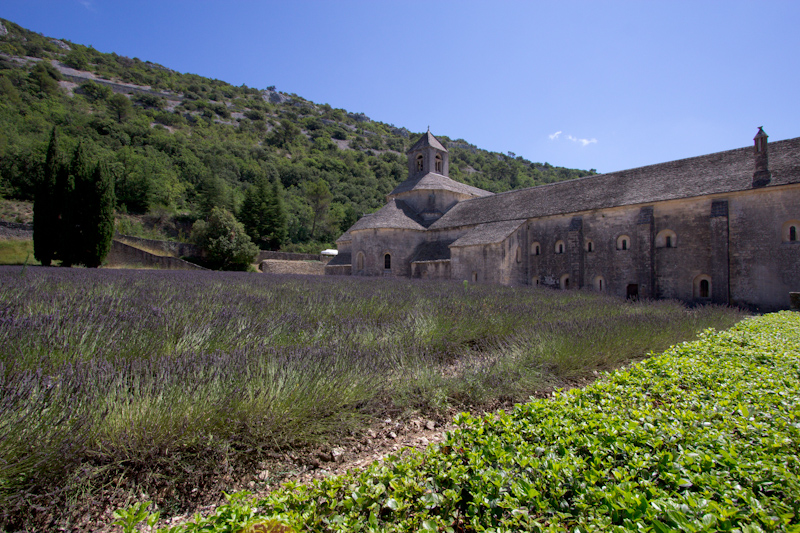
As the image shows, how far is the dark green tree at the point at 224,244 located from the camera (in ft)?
90.8

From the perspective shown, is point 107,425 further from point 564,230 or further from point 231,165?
point 231,165

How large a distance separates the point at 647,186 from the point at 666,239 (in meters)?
2.89

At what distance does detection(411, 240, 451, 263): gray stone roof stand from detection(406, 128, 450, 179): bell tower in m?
8.46

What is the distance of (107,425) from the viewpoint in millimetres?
2268

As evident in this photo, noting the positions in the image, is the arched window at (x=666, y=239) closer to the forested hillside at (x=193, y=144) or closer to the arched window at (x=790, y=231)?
the arched window at (x=790, y=231)

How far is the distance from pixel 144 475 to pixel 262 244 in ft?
125

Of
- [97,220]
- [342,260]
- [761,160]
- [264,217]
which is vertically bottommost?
[342,260]

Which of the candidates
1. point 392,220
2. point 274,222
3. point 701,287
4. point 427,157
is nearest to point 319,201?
point 274,222

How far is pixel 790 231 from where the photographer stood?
14438mm

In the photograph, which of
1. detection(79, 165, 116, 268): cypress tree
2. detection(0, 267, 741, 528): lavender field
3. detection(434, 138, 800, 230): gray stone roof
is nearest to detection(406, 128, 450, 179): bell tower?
detection(434, 138, 800, 230): gray stone roof

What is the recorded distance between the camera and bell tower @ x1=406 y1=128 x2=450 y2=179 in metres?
30.8

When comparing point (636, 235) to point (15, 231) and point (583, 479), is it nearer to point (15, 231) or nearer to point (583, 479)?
point (583, 479)

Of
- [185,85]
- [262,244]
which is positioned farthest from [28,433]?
[185,85]

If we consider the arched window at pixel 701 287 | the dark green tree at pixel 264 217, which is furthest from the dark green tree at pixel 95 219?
the arched window at pixel 701 287
